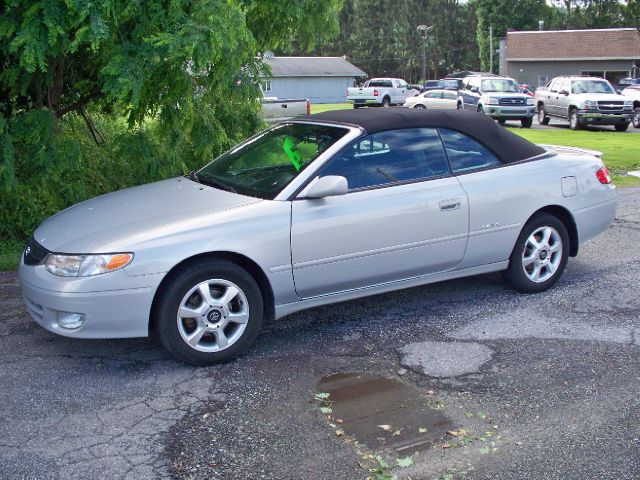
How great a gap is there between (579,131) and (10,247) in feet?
69.8

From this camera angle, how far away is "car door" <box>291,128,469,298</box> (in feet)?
16.7

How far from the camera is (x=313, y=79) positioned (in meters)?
66.7

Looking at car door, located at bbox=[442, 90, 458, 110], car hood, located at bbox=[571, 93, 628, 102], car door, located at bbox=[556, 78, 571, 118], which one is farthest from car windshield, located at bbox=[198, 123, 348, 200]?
car door, located at bbox=[442, 90, 458, 110]

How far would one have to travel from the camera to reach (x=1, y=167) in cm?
720

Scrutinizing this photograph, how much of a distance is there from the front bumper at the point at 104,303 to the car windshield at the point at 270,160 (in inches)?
44.0

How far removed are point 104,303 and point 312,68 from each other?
209 feet

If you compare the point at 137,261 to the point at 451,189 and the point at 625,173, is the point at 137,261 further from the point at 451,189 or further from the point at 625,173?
the point at 625,173

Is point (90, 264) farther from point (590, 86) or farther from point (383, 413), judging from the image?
point (590, 86)

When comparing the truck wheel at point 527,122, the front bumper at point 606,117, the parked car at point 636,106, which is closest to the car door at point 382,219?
the front bumper at point 606,117

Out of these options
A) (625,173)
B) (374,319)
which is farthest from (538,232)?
(625,173)

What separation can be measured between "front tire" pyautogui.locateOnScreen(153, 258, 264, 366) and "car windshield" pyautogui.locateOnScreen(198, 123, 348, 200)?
0.68 m

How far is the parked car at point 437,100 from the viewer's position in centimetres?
3175

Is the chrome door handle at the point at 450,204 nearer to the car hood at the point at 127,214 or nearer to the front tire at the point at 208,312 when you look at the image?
the car hood at the point at 127,214

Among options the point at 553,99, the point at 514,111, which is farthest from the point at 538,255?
the point at 553,99
